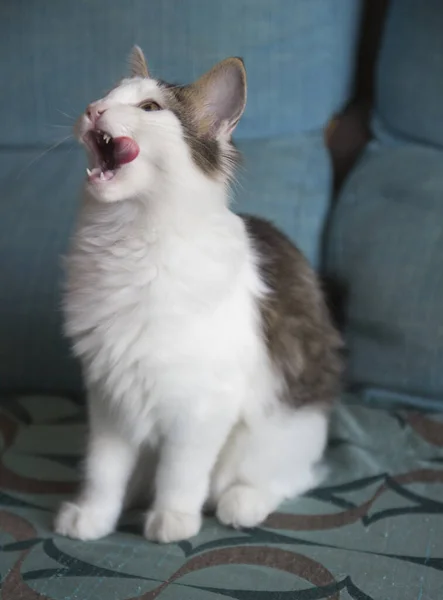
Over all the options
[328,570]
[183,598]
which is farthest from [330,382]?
[183,598]

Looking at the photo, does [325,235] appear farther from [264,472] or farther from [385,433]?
[264,472]

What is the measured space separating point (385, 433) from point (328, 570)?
446 millimetres

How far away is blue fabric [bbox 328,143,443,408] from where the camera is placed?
5.26 ft

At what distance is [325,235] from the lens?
5.86 ft

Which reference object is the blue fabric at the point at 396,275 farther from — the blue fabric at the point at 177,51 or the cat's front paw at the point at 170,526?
the cat's front paw at the point at 170,526

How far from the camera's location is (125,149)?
107 cm

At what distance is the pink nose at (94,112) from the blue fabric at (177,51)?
2.34 feet

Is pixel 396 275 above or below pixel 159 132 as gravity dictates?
below

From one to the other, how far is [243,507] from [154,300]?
37cm

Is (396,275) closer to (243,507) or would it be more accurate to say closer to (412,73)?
(412,73)

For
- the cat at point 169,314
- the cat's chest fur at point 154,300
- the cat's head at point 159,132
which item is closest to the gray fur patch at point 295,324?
the cat at point 169,314

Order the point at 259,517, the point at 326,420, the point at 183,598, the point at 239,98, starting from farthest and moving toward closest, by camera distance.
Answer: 1. the point at 326,420
2. the point at 259,517
3. the point at 239,98
4. the point at 183,598

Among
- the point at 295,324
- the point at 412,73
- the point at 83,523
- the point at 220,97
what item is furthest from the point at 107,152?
the point at 412,73

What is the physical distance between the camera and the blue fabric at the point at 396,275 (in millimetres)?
1603
